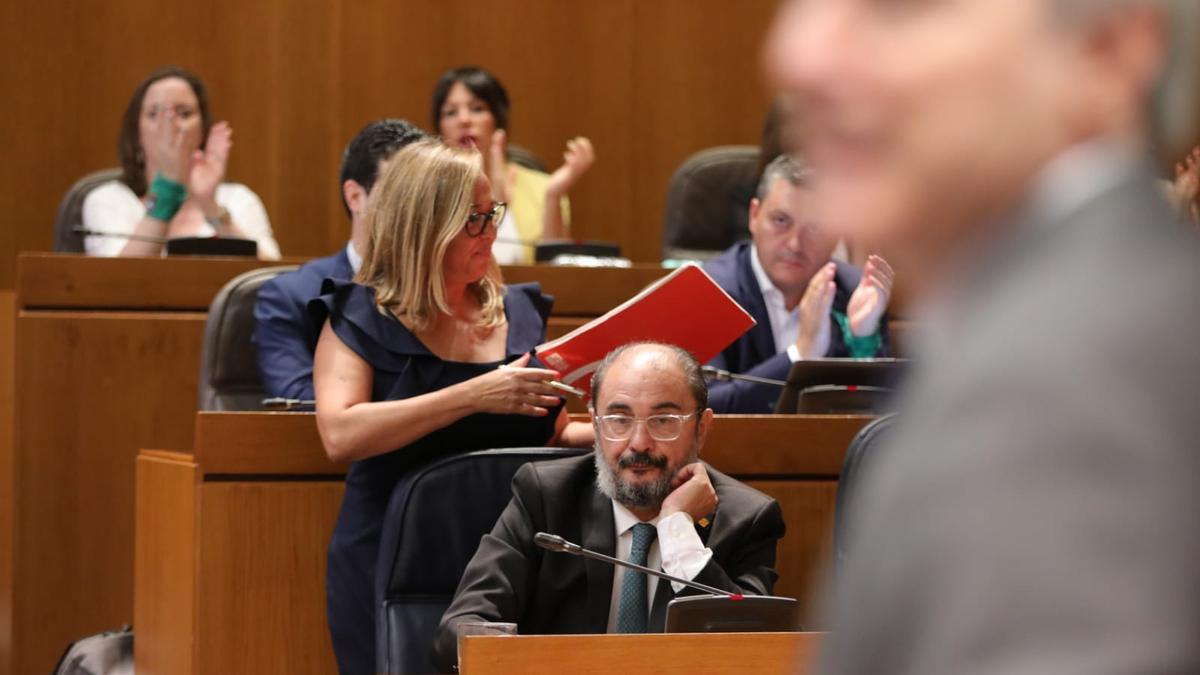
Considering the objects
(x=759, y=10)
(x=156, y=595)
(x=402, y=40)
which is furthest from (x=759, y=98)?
(x=156, y=595)

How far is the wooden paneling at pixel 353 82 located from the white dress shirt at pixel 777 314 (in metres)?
2.52

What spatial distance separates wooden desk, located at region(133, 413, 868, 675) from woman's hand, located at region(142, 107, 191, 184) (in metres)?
1.57

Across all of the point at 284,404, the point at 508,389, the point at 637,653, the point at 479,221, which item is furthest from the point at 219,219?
the point at 637,653

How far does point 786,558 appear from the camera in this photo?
10.1ft

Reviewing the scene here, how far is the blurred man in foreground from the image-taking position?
51 cm

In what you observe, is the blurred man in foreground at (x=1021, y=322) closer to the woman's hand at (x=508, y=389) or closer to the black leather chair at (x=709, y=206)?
the woman's hand at (x=508, y=389)

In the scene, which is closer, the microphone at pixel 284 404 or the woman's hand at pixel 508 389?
the woman's hand at pixel 508 389

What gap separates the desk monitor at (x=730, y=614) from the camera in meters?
2.24

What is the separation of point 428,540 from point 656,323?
57 cm

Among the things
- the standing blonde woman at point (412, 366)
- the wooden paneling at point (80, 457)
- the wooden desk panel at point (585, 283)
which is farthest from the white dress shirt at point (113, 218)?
the standing blonde woman at point (412, 366)

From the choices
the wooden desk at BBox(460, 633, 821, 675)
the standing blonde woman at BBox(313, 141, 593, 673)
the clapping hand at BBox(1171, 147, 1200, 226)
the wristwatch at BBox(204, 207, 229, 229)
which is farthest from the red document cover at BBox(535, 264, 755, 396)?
the wristwatch at BBox(204, 207, 229, 229)

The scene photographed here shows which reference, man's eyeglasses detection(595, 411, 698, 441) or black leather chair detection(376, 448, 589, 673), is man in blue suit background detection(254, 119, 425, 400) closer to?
black leather chair detection(376, 448, 589, 673)

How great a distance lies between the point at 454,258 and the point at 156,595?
0.86 m

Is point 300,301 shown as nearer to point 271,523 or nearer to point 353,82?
point 271,523
